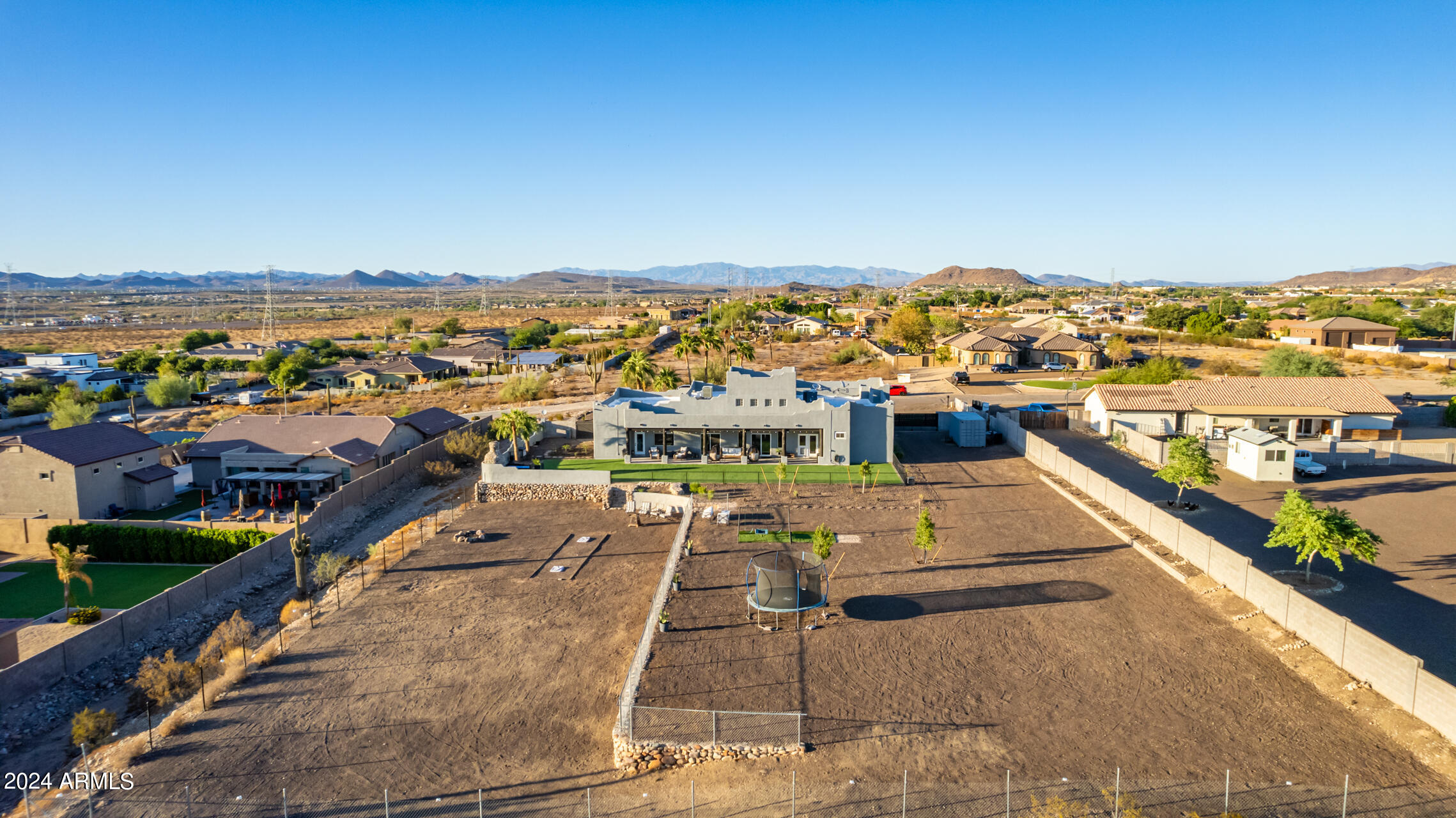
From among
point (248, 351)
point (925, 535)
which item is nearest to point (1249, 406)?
point (925, 535)

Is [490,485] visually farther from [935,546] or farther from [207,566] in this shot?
[935,546]

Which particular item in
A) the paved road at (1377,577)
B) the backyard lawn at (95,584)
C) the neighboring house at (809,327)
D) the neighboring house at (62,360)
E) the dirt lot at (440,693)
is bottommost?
the backyard lawn at (95,584)

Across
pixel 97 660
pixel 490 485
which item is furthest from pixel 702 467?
pixel 97 660

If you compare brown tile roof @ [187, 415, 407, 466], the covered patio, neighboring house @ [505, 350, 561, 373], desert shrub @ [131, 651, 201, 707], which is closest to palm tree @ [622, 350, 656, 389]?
the covered patio

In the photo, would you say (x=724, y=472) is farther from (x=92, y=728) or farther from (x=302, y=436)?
(x=92, y=728)

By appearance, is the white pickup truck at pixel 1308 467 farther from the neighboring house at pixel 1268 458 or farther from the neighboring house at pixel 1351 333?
the neighboring house at pixel 1351 333

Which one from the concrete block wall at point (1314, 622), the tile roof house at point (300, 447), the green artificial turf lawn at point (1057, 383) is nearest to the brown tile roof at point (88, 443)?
the tile roof house at point (300, 447)
